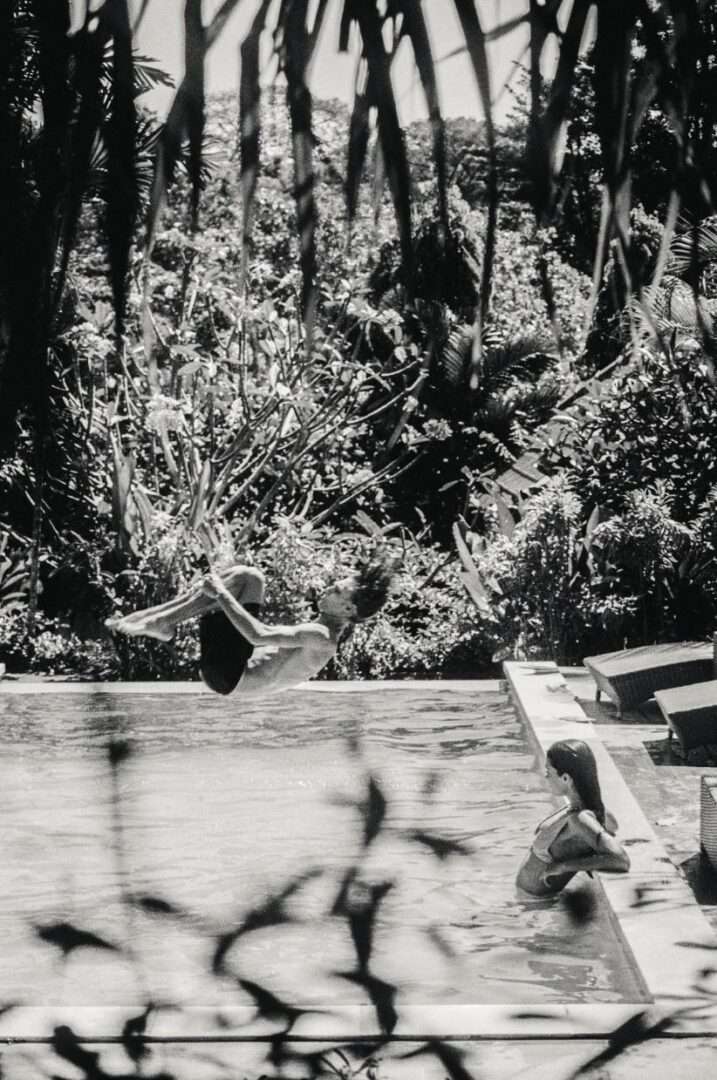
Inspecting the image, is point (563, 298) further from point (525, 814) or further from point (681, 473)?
point (525, 814)

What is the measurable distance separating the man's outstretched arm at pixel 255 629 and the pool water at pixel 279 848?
3.93ft

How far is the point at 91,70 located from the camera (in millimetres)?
1737

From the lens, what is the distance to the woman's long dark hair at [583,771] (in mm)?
6426

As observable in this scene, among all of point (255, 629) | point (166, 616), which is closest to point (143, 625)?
point (166, 616)

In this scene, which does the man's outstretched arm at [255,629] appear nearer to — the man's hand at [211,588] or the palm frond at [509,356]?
the man's hand at [211,588]

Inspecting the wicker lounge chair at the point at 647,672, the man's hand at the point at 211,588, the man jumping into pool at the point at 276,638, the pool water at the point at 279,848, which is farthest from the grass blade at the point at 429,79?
the wicker lounge chair at the point at 647,672

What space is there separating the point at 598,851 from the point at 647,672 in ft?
14.8

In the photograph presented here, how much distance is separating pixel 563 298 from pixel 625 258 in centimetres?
1627

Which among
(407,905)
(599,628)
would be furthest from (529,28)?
(599,628)

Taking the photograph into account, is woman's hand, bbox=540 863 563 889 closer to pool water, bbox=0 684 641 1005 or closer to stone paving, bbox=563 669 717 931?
pool water, bbox=0 684 641 1005

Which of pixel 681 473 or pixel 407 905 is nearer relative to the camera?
pixel 407 905

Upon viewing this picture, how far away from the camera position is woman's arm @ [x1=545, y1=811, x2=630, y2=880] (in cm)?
629

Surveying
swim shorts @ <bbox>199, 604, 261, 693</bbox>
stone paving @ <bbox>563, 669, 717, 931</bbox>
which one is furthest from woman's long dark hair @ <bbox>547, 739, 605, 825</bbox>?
swim shorts @ <bbox>199, 604, 261, 693</bbox>

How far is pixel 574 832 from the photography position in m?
6.32
